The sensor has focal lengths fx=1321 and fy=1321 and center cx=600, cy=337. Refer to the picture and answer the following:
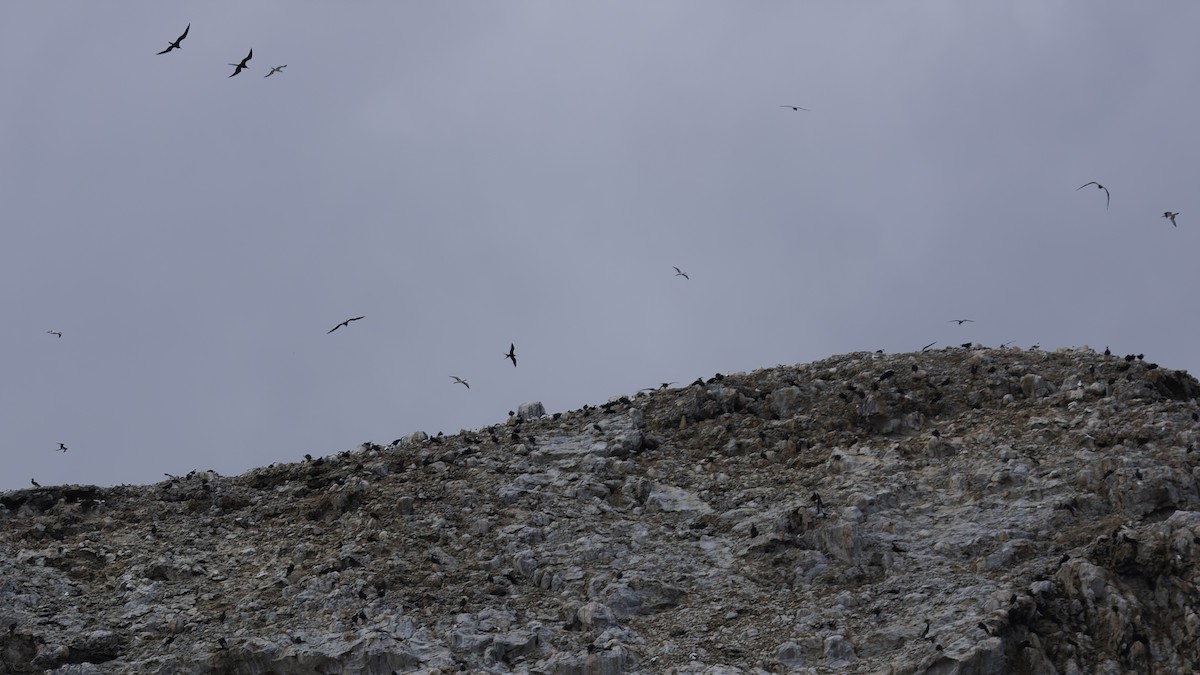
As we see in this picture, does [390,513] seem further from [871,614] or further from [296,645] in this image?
[871,614]

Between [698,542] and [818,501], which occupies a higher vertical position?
[818,501]

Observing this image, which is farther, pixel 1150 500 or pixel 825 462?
pixel 825 462

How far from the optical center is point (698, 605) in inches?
1052

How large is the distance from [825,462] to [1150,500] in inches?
289

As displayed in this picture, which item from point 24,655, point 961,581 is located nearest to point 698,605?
point 961,581

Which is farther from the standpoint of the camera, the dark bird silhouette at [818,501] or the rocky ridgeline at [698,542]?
the dark bird silhouette at [818,501]

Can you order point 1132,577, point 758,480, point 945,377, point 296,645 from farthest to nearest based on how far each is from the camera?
point 945,377 < point 758,480 < point 296,645 < point 1132,577

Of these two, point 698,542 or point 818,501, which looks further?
point 698,542

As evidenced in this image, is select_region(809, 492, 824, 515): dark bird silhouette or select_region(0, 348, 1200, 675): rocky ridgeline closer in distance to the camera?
select_region(0, 348, 1200, 675): rocky ridgeline

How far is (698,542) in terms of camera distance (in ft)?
95.3

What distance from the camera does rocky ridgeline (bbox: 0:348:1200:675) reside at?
24.5 m

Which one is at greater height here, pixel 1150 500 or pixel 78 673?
pixel 1150 500

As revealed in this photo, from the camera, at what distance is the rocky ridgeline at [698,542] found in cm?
2447

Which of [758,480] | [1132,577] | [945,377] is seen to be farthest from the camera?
[945,377]
